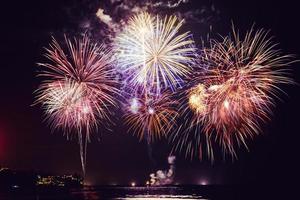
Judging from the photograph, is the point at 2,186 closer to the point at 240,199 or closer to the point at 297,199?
the point at 240,199

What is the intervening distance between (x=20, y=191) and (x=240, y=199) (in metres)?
A: 98.4

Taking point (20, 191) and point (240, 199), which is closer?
point (240, 199)

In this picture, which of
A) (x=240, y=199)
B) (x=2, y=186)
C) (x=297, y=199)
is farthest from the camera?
(x=2, y=186)

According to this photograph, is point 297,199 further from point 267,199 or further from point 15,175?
point 15,175

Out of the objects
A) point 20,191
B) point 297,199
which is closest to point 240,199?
point 297,199

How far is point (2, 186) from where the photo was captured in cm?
19850

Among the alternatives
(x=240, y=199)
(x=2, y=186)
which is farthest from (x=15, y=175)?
(x=240, y=199)

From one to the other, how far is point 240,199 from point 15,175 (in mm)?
100267

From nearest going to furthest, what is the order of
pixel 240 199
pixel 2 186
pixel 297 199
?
pixel 297 199 < pixel 240 199 < pixel 2 186

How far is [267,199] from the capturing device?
144500 millimetres

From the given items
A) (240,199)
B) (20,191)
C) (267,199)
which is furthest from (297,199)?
(20,191)

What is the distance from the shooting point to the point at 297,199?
13788 cm

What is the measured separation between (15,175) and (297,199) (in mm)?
119799

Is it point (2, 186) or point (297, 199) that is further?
point (2, 186)
